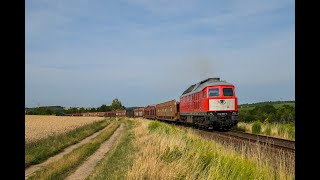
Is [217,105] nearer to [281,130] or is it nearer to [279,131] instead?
[279,131]

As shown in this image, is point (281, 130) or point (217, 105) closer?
point (281, 130)

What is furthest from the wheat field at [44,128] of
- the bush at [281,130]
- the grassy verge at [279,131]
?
the bush at [281,130]

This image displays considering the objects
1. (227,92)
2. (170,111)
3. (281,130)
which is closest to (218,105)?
(227,92)

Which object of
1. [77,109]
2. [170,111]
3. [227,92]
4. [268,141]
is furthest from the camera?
[77,109]

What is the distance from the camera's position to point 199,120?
1289 inches

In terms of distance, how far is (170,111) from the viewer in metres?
52.8

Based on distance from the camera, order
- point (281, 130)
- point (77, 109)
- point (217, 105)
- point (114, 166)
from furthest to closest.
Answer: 1. point (77, 109)
2. point (217, 105)
3. point (281, 130)
4. point (114, 166)

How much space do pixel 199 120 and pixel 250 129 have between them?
471cm

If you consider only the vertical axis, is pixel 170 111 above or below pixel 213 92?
below
